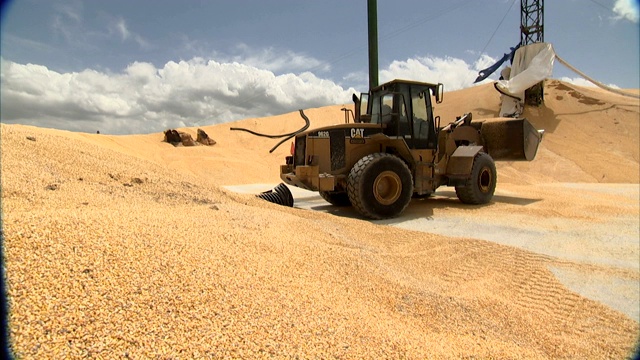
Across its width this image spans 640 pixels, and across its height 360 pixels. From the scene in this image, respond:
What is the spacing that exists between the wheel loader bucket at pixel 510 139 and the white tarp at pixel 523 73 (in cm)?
889

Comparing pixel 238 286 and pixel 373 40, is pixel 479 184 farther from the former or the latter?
pixel 373 40

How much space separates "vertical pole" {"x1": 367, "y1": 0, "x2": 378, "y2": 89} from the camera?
579 inches

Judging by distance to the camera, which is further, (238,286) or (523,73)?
(523,73)

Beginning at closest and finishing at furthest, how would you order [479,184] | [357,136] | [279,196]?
1. [357,136]
2. [279,196]
3. [479,184]

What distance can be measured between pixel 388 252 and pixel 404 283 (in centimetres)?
107

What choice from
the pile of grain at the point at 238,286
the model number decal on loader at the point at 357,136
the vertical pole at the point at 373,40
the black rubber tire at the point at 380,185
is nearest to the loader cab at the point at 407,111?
the model number decal on loader at the point at 357,136

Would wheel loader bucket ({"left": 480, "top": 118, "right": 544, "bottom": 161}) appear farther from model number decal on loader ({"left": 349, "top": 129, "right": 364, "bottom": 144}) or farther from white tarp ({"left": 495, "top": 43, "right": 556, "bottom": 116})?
white tarp ({"left": 495, "top": 43, "right": 556, "bottom": 116})

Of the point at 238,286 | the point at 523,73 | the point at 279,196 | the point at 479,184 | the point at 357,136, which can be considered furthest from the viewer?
the point at 523,73

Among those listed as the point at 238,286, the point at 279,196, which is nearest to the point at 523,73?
the point at 279,196

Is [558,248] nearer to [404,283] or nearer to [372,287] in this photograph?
[404,283]

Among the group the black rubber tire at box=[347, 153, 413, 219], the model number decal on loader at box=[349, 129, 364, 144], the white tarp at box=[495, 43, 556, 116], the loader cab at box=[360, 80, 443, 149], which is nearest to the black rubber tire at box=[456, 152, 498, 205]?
the loader cab at box=[360, 80, 443, 149]

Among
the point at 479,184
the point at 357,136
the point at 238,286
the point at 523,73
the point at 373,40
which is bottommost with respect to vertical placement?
the point at 238,286

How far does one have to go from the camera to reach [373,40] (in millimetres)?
14820

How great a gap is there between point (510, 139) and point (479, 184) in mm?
1627
